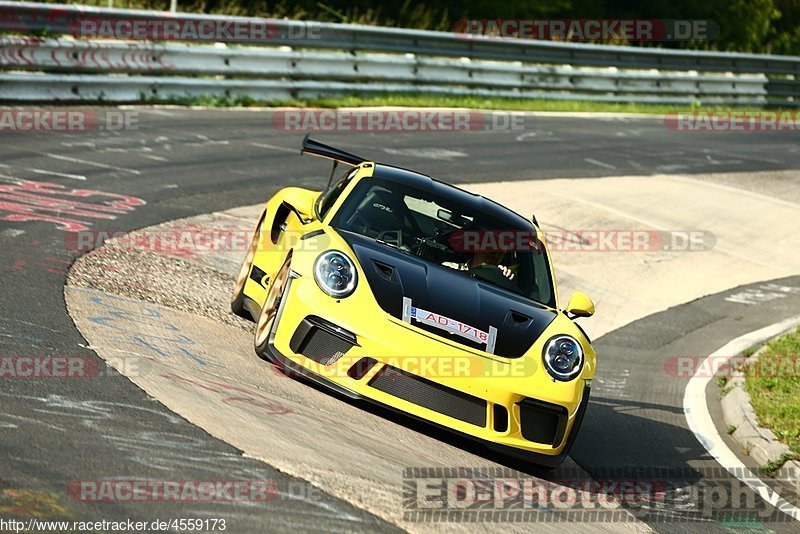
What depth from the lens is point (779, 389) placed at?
9.41 m

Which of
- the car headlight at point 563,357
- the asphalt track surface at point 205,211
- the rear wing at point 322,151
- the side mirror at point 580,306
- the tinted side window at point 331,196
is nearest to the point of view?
the asphalt track surface at point 205,211

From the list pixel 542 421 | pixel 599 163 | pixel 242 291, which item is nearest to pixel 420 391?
pixel 542 421

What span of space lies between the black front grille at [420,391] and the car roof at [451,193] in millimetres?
2076

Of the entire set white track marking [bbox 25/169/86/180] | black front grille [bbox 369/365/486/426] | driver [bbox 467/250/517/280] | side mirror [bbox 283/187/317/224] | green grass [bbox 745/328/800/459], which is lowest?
green grass [bbox 745/328/800/459]

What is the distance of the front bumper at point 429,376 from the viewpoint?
630 cm

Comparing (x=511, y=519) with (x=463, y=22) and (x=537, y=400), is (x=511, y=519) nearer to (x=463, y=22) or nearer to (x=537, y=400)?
(x=537, y=400)

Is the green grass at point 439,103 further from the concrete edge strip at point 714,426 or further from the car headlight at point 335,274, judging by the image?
the car headlight at point 335,274

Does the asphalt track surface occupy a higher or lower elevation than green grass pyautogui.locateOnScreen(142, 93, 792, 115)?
lower

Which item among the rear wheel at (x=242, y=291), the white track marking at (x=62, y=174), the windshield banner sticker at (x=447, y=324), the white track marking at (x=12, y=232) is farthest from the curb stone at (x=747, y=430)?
the white track marking at (x=62, y=174)

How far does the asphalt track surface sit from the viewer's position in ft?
16.1

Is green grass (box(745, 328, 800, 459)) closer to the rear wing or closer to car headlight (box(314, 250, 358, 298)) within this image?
car headlight (box(314, 250, 358, 298))

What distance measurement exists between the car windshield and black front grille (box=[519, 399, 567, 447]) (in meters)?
1.21

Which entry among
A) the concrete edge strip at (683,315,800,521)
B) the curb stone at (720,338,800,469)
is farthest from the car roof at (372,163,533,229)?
the curb stone at (720,338,800,469)

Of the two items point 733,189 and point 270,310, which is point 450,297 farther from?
point 733,189
